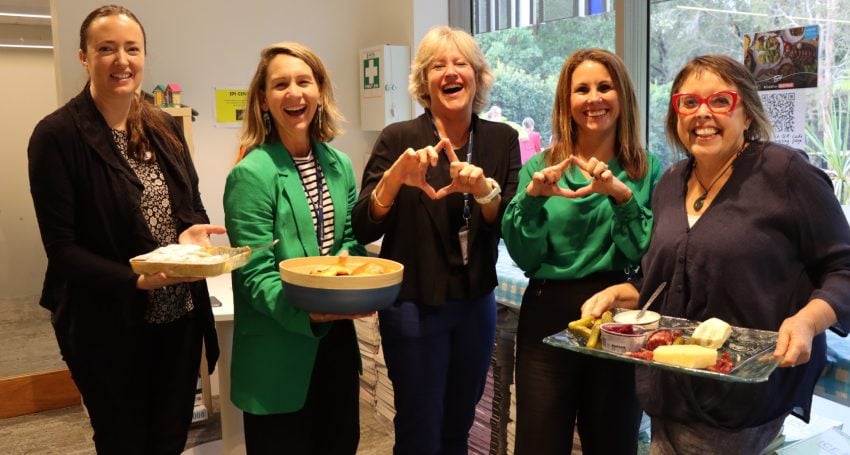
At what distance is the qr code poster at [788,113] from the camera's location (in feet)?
6.82

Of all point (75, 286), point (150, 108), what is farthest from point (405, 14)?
point (75, 286)

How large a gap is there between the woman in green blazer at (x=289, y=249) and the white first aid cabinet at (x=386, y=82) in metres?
1.79

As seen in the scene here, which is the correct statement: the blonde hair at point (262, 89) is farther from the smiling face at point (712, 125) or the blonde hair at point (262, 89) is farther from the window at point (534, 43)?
the window at point (534, 43)

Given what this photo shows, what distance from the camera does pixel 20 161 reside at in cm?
302

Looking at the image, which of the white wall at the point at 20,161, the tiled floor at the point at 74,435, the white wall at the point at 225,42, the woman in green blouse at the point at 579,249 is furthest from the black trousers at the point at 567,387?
the white wall at the point at 20,161

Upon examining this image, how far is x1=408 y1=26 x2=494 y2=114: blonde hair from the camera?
1772 millimetres

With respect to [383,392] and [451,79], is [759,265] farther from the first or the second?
[383,392]

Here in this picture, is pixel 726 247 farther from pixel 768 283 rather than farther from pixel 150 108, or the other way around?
pixel 150 108

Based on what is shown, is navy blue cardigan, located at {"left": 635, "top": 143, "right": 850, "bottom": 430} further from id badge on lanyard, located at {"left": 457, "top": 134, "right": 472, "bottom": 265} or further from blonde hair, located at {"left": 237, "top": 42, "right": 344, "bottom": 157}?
blonde hair, located at {"left": 237, "top": 42, "right": 344, "bottom": 157}

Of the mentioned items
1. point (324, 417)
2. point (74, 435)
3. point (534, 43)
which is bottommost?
point (74, 435)

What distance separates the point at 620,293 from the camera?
1589mm

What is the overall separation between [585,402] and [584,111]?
2.23 ft

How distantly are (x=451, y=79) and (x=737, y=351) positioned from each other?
0.90 meters

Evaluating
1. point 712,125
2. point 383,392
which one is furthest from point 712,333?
point 383,392
